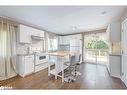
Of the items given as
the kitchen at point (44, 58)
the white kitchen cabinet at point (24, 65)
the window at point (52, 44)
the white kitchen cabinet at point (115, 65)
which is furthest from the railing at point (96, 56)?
the white kitchen cabinet at point (24, 65)

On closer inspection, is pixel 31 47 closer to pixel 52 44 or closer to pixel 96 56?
pixel 52 44

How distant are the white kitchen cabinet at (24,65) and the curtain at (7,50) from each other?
19cm

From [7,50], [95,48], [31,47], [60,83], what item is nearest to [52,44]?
[31,47]

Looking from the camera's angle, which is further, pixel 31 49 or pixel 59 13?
pixel 31 49

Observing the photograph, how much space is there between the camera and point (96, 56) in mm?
6605

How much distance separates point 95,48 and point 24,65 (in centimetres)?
455

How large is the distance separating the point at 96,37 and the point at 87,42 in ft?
2.23

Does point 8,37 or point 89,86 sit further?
point 8,37

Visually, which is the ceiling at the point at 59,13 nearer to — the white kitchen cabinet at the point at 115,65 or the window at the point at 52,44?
the white kitchen cabinet at the point at 115,65

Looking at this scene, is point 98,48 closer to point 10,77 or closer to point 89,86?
point 89,86

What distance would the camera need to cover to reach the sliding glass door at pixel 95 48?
251 inches

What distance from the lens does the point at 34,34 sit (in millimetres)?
4719

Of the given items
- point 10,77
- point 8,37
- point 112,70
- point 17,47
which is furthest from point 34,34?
point 112,70

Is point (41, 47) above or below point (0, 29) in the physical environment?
below
